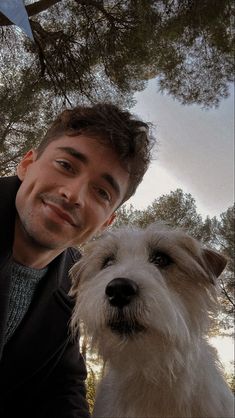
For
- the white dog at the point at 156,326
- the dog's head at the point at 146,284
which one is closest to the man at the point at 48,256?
the dog's head at the point at 146,284

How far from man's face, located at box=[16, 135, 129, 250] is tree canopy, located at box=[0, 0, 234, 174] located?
433 cm

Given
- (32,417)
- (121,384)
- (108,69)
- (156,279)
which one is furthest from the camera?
(108,69)

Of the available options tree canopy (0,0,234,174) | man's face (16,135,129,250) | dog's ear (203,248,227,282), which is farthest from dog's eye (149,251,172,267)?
tree canopy (0,0,234,174)

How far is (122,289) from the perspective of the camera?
7.01 feet

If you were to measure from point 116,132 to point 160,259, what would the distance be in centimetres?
137

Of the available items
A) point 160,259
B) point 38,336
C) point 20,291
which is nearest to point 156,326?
point 160,259

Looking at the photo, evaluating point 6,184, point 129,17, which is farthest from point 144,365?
point 129,17

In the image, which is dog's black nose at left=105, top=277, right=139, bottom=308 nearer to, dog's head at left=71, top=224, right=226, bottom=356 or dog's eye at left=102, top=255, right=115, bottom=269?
dog's head at left=71, top=224, right=226, bottom=356

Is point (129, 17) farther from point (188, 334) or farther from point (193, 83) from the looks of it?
point (188, 334)

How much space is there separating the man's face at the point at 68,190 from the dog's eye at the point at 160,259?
0.76 meters

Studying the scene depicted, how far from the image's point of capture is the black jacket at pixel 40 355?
2867 mm

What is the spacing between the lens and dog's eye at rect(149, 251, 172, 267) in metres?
2.57

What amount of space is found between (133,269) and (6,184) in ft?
4.17

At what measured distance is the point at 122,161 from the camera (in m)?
3.49
